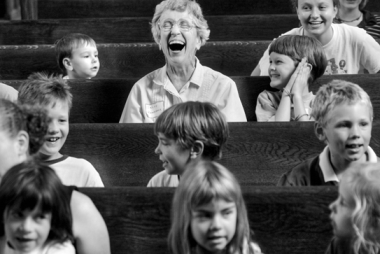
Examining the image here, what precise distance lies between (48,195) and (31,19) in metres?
2.90

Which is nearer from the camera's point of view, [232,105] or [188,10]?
[232,105]

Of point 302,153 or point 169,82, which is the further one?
point 169,82

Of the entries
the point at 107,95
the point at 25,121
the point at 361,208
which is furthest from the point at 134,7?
the point at 361,208

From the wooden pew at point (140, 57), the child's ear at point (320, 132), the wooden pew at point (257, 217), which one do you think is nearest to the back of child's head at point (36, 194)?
the wooden pew at point (257, 217)

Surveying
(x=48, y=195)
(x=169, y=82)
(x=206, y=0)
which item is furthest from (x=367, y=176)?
(x=206, y=0)

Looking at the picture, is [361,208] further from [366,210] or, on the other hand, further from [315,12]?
[315,12]

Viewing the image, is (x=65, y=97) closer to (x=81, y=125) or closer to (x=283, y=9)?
(x=81, y=125)

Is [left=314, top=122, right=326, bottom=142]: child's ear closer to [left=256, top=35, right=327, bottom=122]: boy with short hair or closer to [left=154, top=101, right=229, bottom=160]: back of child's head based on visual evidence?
[left=154, top=101, right=229, bottom=160]: back of child's head

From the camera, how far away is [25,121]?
2.56 meters

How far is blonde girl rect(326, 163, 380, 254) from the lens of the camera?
2.15m

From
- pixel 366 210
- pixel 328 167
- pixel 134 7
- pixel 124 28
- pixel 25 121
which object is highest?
pixel 134 7

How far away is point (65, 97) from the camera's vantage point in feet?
9.92

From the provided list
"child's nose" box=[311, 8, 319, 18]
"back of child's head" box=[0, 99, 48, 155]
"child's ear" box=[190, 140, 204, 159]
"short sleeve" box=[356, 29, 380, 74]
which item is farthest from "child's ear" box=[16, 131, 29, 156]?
"short sleeve" box=[356, 29, 380, 74]

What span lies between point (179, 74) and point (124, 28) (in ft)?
4.02
